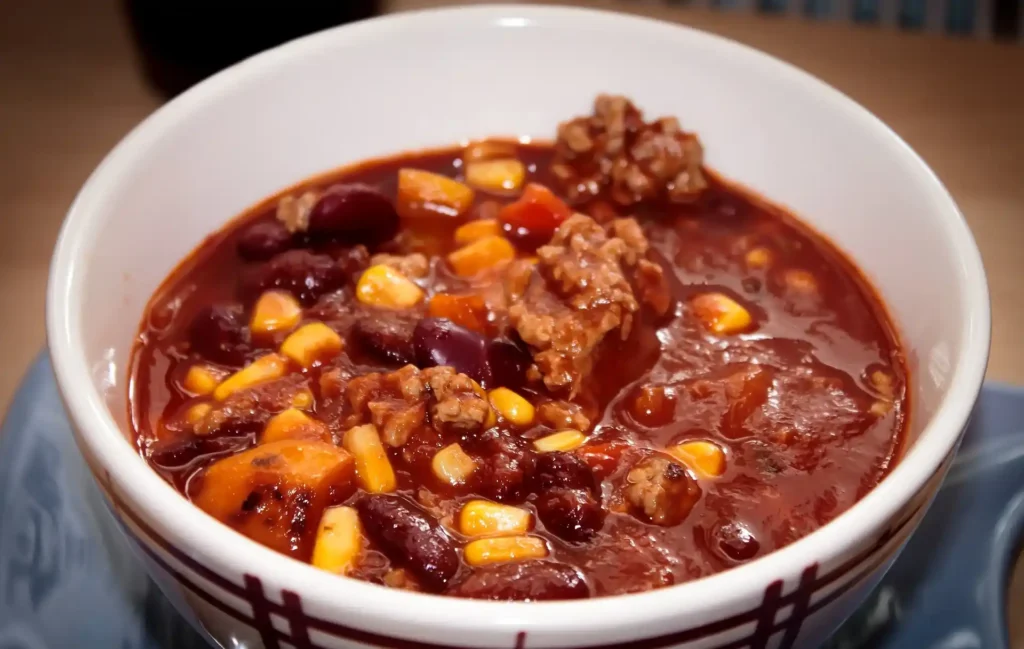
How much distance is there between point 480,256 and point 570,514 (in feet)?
1.99

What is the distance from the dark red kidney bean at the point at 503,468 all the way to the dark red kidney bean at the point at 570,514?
6 cm

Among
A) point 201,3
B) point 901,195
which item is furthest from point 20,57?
point 901,195

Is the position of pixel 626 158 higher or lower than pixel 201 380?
higher

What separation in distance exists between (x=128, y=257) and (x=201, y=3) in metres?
1.18

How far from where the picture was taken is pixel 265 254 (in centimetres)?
172

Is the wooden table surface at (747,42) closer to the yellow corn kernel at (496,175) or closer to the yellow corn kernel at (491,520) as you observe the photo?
the yellow corn kernel at (496,175)

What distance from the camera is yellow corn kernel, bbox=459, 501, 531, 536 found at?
1236 mm

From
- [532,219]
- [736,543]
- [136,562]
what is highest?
[532,219]

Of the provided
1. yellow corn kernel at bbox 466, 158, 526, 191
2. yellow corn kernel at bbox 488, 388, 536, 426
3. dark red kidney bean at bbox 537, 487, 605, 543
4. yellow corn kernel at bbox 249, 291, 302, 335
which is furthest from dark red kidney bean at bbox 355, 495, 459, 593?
yellow corn kernel at bbox 466, 158, 526, 191

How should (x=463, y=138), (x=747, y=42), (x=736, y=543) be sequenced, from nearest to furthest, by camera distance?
(x=736, y=543)
(x=463, y=138)
(x=747, y=42)

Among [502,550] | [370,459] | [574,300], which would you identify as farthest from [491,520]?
[574,300]

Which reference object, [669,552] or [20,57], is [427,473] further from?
[20,57]

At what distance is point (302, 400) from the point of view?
56.1 inches

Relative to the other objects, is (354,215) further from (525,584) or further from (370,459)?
(525,584)
